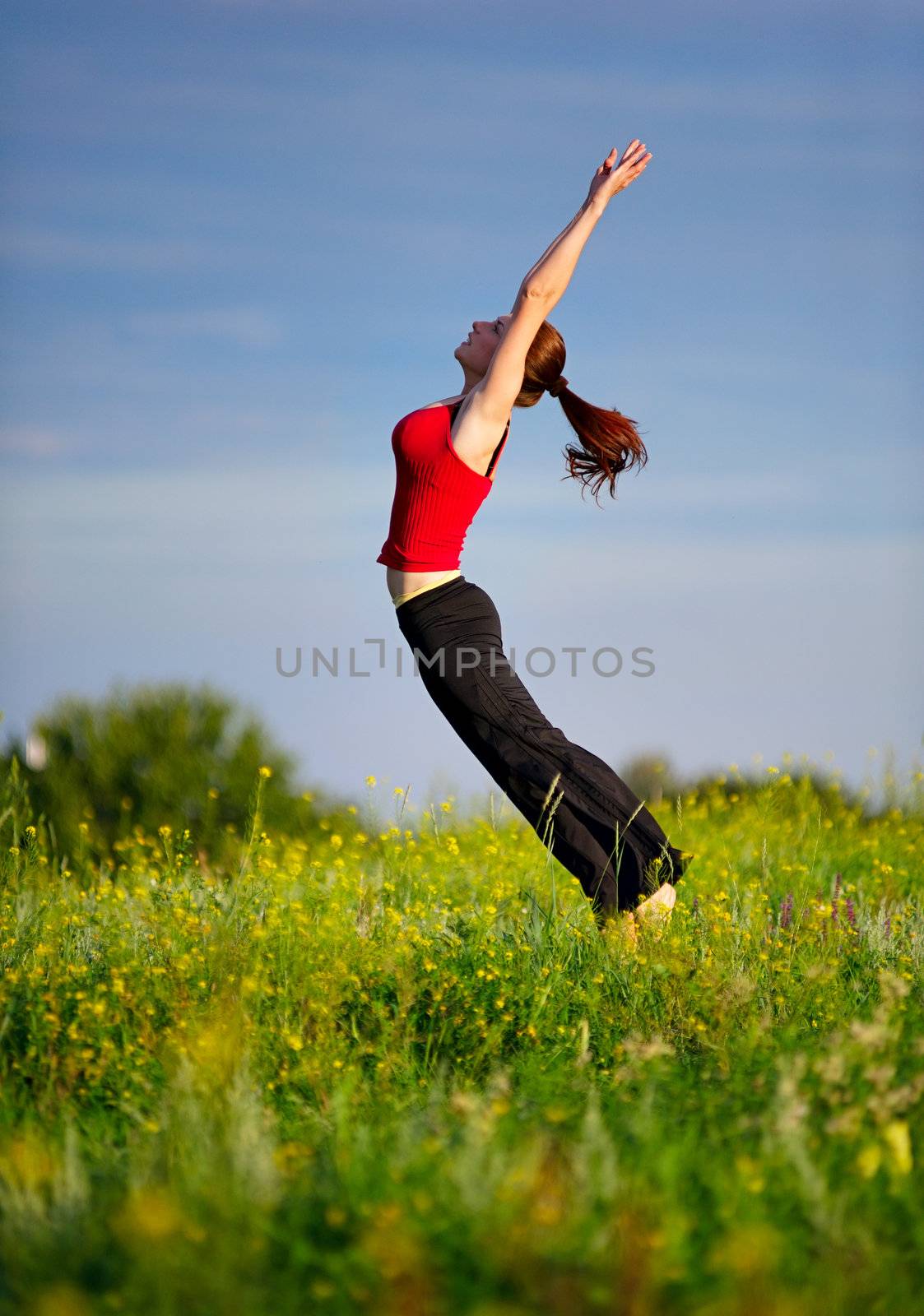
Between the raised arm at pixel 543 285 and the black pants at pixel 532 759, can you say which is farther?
the black pants at pixel 532 759

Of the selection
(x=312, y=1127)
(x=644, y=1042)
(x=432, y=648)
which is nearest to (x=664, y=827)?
(x=432, y=648)

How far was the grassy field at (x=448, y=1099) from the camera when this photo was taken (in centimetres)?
222

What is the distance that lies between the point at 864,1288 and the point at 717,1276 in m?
0.32

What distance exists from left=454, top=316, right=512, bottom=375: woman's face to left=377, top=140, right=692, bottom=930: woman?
0.12 metres

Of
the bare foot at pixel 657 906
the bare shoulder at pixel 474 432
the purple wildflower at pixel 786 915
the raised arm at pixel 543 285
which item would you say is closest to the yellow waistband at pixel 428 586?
the bare shoulder at pixel 474 432

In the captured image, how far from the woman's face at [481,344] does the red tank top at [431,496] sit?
347 mm

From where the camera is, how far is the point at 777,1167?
2652 millimetres

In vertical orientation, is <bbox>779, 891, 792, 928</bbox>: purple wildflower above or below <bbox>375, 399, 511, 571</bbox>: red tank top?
below

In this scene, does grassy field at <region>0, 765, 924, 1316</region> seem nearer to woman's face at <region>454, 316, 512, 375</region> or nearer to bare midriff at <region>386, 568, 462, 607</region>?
bare midriff at <region>386, 568, 462, 607</region>

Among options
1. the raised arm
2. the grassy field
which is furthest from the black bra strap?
the grassy field

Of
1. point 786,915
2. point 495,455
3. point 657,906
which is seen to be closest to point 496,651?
point 495,455

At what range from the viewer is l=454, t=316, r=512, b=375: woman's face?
5375 mm

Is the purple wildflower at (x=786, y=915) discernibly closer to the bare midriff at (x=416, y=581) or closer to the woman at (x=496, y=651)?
the woman at (x=496, y=651)

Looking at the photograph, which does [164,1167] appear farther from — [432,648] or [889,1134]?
[432,648]
